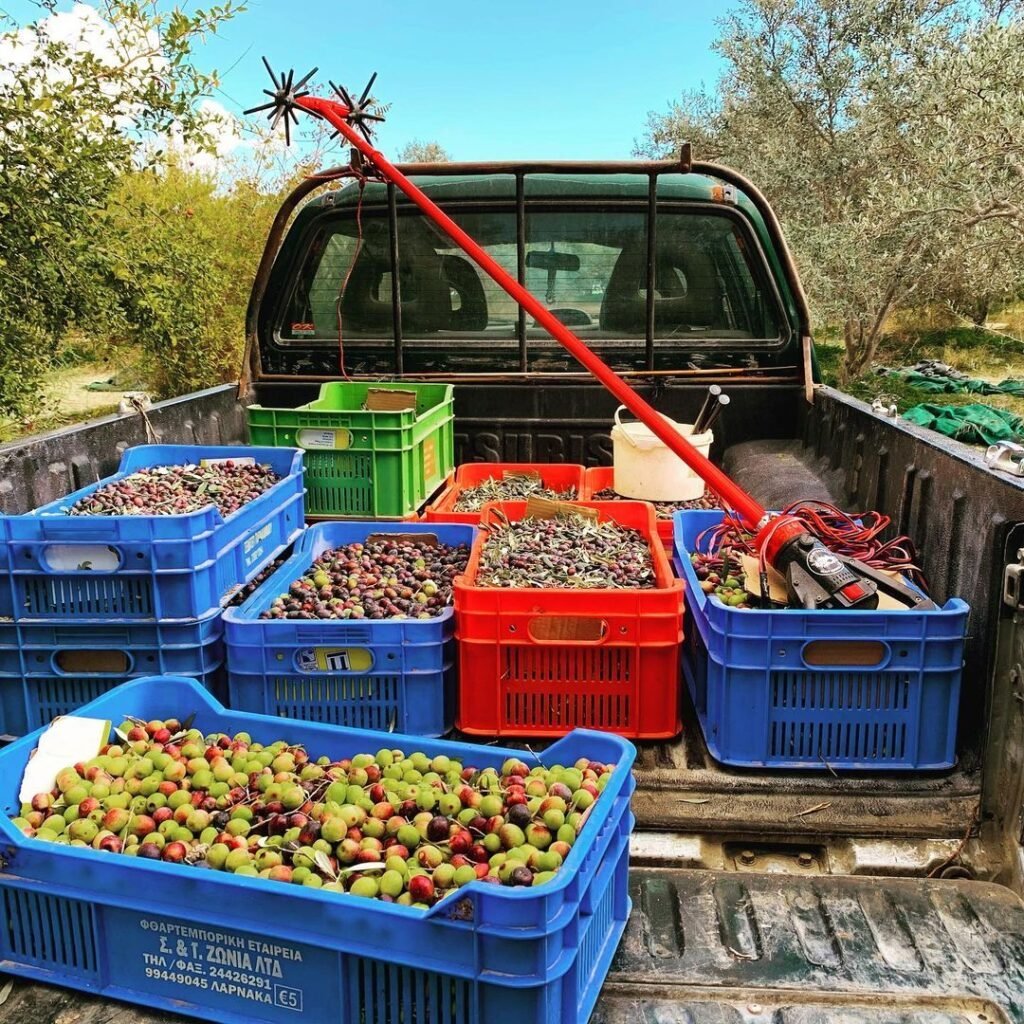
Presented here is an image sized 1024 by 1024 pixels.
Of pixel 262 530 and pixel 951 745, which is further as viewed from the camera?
pixel 262 530

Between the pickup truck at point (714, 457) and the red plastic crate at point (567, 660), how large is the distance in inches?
6.6

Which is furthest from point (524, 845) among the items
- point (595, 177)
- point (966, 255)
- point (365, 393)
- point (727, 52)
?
point (727, 52)

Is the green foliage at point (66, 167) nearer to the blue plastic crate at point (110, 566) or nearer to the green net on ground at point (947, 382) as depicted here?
the blue plastic crate at point (110, 566)

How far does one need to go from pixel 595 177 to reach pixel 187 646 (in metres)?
2.77

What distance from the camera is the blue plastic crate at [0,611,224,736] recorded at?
2682 millimetres

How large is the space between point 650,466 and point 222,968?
9.06 ft

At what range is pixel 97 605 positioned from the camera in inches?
107

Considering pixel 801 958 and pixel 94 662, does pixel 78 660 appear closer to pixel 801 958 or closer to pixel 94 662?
pixel 94 662

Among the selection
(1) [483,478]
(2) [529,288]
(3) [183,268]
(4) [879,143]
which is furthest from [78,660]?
(4) [879,143]

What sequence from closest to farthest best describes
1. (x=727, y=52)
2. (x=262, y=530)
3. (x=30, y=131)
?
(x=262, y=530) → (x=30, y=131) → (x=727, y=52)

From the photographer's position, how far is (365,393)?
4.52 m

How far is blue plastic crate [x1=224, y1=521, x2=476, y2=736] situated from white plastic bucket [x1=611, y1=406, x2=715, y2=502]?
1.55 meters

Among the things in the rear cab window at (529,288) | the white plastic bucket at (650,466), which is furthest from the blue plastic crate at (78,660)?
the rear cab window at (529,288)

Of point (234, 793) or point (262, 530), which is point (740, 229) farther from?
point (234, 793)
